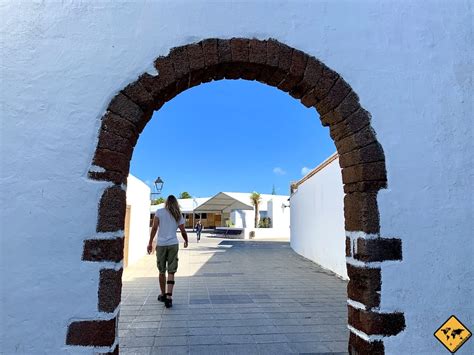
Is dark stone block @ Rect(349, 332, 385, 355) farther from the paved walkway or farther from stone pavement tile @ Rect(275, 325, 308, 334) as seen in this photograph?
stone pavement tile @ Rect(275, 325, 308, 334)

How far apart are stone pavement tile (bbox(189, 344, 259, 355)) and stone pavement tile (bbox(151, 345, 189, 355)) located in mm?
62

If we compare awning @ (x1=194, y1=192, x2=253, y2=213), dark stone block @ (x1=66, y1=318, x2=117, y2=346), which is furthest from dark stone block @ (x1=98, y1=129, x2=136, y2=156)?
awning @ (x1=194, y1=192, x2=253, y2=213)

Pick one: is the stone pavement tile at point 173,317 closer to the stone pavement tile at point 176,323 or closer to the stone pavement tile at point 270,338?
the stone pavement tile at point 176,323

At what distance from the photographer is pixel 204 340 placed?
11.4 ft

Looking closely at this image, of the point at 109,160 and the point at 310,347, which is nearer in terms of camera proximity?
the point at 109,160

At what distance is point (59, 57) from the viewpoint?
258 centimetres

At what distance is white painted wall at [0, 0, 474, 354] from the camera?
7.86 ft

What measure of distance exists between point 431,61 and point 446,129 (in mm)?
561

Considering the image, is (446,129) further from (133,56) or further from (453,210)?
(133,56)

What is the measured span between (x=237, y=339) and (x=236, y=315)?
0.87 meters

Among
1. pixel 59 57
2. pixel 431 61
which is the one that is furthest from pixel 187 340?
pixel 431 61

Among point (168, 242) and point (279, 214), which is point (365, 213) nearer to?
point (168, 242)

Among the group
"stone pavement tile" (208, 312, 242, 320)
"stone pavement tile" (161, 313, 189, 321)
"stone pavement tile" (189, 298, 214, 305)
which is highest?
"stone pavement tile" (189, 298, 214, 305)

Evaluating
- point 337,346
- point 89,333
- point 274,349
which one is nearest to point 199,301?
point 274,349
